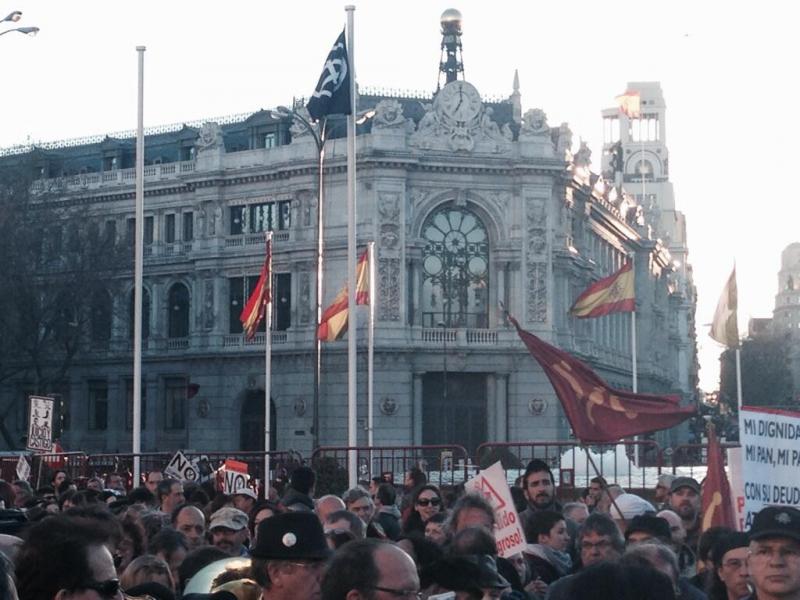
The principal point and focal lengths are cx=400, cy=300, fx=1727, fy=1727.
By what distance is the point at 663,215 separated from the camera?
122312 millimetres

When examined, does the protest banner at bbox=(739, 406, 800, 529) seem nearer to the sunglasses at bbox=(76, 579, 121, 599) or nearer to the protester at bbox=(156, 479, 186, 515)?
the sunglasses at bbox=(76, 579, 121, 599)

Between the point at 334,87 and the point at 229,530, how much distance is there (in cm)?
1639

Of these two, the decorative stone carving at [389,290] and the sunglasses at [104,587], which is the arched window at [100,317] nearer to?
the decorative stone carving at [389,290]

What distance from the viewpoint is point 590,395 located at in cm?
1478

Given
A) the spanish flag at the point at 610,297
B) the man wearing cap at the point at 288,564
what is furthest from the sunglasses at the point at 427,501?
the spanish flag at the point at 610,297

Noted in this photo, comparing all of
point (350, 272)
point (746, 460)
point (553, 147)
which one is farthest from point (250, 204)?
point (746, 460)

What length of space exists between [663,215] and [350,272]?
319ft

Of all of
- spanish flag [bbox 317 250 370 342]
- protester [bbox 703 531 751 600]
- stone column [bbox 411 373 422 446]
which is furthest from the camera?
stone column [bbox 411 373 422 446]

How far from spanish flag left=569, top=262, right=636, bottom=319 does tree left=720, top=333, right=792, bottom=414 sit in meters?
55.3

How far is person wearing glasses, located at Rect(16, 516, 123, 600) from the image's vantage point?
518cm

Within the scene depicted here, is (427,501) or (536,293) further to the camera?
(536,293)

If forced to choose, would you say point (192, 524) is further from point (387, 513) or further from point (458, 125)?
point (458, 125)

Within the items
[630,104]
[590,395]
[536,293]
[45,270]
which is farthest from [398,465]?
[630,104]

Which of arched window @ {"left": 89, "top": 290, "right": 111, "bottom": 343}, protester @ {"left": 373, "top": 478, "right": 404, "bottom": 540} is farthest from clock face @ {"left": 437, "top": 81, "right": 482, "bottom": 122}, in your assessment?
protester @ {"left": 373, "top": 478, "right": 404, "bottom": 540}
